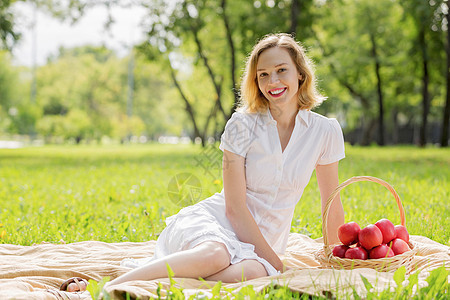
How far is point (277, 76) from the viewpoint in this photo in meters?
3.25

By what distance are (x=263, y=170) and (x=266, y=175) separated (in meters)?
0.04

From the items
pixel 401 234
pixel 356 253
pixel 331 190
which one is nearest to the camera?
pixel 356 253

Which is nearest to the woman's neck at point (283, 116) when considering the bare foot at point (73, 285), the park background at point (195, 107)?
the park background at point (195, 107)

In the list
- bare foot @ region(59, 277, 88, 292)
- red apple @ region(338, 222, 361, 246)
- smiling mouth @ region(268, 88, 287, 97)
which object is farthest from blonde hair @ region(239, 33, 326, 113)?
bare foot @ region(59, 277, 88, 292)

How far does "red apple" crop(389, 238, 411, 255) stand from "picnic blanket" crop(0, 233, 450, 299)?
0.53ft

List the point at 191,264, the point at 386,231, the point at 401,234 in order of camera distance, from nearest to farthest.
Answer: the point at 191,264
the point at 386,231
the point at 401,234

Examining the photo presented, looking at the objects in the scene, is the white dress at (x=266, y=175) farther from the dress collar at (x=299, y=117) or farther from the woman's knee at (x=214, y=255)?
the woman's knee at (x=214, y=255)

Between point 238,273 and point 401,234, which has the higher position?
point 401,234

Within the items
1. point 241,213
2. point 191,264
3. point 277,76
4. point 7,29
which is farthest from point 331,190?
point 7,29

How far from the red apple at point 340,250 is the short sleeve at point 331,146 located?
61cm

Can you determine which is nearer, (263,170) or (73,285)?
(73,285)

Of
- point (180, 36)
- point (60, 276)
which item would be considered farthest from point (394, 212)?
point (180, 36)

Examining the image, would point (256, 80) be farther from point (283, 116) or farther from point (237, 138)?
point (237, 138)

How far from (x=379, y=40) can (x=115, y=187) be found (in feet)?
68.4
